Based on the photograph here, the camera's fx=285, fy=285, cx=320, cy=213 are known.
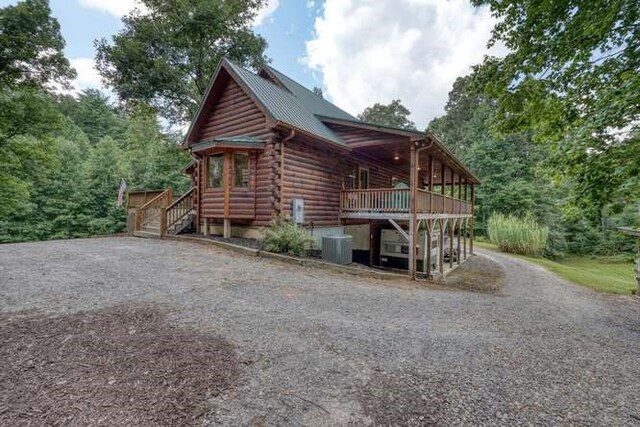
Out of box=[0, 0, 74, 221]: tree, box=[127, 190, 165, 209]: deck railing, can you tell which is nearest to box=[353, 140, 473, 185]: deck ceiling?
box=[127, 190, 165, 209]: deck railing

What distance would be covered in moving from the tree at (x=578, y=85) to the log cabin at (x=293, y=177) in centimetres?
284

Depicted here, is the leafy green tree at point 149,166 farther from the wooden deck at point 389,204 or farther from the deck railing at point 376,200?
the wooden deck at point 389,204

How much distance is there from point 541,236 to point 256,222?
783 inches

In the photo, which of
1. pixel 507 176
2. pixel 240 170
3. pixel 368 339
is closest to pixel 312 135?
pixel 240 170

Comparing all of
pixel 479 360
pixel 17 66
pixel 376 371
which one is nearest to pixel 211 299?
pixel 376 371

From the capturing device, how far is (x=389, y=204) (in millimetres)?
→ 10555

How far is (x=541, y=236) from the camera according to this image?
19.7m

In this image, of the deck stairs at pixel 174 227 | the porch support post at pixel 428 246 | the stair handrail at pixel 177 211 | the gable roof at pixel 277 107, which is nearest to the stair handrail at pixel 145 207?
the deck stairs at pixel 174 227

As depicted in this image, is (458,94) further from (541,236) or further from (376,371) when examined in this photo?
(376,371)

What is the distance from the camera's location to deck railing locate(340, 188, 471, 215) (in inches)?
406

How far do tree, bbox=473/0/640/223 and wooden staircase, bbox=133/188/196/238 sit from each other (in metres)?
11.7

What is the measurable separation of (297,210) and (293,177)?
127cm

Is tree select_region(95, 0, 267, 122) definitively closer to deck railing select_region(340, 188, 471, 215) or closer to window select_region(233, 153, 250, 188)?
window select_region(233, 153, 250, 188)

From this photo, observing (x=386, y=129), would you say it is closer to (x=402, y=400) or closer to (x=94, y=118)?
(x=402, y=400)
